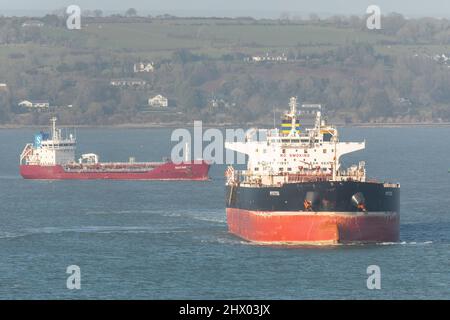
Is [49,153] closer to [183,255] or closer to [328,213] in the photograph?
[183,255]

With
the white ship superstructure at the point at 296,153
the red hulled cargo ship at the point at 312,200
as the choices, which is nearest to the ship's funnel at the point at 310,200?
the red hulled cargo ship at the point at 312,200

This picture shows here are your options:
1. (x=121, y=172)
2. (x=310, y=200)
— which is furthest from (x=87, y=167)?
(x=310, y=200)

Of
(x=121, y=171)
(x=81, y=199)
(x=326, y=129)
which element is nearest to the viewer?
(x=326, y=129)

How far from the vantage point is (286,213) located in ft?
200

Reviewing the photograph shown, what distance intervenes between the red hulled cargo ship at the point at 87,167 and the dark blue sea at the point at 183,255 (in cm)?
1720

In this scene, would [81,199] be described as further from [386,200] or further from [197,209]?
[386,200]

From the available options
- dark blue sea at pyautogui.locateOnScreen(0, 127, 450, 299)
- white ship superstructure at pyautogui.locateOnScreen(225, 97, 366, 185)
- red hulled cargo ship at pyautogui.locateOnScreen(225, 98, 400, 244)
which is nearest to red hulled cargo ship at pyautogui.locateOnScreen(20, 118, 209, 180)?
dark blue sea at pyautogui.locateOnScreen(0, 127, 450, 299)

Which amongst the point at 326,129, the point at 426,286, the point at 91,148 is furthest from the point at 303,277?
the point at 91,148

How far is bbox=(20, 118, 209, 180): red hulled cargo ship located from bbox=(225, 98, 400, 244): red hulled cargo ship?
47.2 metres

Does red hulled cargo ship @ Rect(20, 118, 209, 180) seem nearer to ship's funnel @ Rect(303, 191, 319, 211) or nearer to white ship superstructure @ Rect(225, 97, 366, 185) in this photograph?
white ship superstructure @ Rect(225, 97, 366, 185)

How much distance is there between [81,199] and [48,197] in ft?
9.02

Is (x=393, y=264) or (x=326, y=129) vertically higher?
(x=326, y=129)

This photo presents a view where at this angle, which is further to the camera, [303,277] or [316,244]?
[316,244]

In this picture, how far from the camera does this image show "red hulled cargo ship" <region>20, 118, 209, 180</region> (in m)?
114
